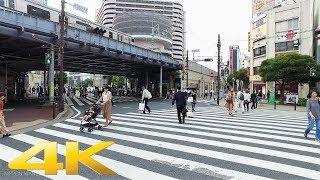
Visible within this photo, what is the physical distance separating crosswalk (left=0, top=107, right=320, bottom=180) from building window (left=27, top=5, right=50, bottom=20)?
1463cm

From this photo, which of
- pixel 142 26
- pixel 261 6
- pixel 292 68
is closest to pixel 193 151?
pixel 292 68

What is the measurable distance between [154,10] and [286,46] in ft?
307

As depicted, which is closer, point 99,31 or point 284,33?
point 99,31

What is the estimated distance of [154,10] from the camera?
139 m

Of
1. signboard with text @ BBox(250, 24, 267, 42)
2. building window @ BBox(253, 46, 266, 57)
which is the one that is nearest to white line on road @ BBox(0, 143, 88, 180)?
signboard with text @ BBox(250, 24, 267, 42)

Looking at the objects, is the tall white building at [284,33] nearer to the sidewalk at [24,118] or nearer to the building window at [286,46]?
the building window at [286,46]

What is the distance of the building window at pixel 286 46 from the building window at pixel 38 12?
1327 inches

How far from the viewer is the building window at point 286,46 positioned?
48972 mm

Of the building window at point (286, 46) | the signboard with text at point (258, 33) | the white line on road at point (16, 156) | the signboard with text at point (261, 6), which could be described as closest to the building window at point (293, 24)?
the building window at point (286, 46)

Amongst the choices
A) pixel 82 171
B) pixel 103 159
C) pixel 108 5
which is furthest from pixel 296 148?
pixel 108 5

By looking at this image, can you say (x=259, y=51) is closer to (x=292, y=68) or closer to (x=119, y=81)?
(x=292, y=68)

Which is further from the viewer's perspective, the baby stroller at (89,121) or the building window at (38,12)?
→ the building window at (38,12)

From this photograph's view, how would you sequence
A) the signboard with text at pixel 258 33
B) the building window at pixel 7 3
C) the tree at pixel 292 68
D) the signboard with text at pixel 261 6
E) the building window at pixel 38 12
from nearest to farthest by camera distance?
1. the building window at pixel 7 3
2. the building window at pixel 38 12
3. the tree at pixel 292 68
4. the signboard with text at pixel 258 33
5. the signboard with text at pixel 261 6

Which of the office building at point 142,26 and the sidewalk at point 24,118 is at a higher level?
the office building at point 142,26
